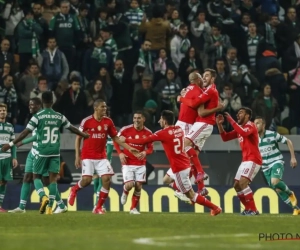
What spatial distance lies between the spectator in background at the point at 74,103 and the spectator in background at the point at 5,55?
1.65 meters

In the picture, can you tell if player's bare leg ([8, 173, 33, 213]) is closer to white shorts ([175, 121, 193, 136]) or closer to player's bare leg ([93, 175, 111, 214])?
player's bare leg ([93, 175, 111, 214])

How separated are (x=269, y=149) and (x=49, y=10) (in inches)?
312

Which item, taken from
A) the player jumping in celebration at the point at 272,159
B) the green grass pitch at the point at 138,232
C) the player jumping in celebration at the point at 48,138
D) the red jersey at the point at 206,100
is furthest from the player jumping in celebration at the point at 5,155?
the player jumping in celebration at the point at 272,159

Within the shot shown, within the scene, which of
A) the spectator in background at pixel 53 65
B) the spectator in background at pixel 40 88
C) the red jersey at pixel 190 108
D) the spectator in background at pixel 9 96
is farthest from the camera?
the spectator in background at pixel 53 65

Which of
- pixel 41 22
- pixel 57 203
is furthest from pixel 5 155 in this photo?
pixel 41 22

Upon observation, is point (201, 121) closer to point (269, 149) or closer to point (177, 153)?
point (177, 153)

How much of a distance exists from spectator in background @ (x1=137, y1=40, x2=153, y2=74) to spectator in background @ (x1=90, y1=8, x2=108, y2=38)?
134 cm

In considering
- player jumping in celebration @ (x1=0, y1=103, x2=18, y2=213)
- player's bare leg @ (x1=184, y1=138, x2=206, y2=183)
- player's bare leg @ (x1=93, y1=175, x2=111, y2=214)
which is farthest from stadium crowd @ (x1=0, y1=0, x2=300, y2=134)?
player's bare leg @ (x1=184, y1=138, x2=206, y2=183)

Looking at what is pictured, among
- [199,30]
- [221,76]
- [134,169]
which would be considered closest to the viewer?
[134,169]

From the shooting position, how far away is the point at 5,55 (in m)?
26.5

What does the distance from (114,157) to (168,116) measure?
654cm

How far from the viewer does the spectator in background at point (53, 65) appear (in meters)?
26.5

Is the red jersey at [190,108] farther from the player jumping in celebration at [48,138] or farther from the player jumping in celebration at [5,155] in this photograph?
the player jumping in celebration at [5,155]

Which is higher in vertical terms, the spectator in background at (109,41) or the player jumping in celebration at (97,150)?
the spectator in background at (109,41)
